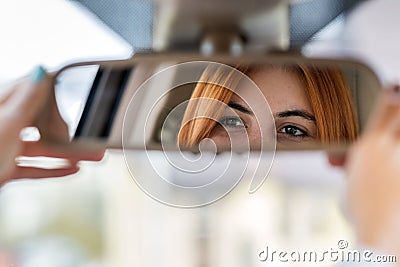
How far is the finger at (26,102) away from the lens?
40.6 inches

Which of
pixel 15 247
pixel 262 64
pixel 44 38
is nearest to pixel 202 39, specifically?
pixel 262 64

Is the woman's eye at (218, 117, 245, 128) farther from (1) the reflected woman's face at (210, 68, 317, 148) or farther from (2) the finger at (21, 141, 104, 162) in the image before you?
(2) the finger at (21, 141, 104, 162)

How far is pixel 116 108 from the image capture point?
42.4 inches

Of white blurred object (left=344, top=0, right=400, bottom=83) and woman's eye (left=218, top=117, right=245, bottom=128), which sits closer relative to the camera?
woman's eye (left=218, top=117, right=245, bottom=128)

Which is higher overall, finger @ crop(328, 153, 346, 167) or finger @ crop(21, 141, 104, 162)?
finger @ crop(21, 141, 104, 162)

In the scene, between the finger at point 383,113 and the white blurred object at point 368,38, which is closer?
the finger at point 383,113

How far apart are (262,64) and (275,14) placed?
28cm

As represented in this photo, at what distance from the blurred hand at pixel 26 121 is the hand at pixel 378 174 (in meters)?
0.44

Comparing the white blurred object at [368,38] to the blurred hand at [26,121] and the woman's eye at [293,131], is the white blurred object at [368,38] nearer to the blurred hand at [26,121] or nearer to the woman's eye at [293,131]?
the woman's eye at [293,131]

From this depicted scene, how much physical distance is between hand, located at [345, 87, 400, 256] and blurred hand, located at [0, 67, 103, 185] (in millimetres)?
443

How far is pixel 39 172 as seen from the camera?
1080 millimetres

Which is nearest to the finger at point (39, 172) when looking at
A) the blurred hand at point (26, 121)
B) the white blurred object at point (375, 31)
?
the blurred hand at point (26, 121)

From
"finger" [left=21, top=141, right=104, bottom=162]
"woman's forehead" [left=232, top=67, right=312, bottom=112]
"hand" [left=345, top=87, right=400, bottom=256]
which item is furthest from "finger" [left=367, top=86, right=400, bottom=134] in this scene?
"finger" [left=21, top=141, right=104, bottom=162]

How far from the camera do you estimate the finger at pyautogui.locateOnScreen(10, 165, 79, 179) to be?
107cm
